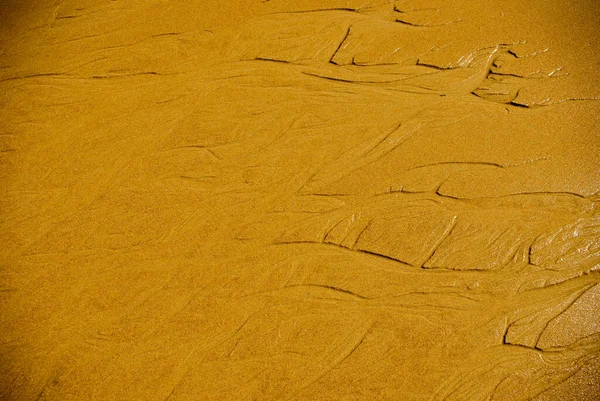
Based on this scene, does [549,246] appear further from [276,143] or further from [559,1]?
[559,1]

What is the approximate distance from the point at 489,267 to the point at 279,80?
1.92m

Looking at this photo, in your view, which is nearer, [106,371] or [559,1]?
[106,371]

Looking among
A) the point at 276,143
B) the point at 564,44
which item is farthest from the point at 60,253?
the point at 564,44

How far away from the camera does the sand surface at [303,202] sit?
241cm

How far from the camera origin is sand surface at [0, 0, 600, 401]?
2.41 metres

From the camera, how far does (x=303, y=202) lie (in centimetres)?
290

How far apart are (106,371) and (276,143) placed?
65.2 inches

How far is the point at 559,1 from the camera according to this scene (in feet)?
12.8

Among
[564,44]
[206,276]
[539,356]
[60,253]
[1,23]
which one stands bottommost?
[539,356]

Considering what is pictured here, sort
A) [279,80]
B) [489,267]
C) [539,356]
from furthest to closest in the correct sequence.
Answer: [279,80] → [489,267] → [539,356]

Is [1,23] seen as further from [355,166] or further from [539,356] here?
[539,356]

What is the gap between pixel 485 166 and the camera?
3016mm

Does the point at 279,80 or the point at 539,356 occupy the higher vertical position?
the point at 279,80

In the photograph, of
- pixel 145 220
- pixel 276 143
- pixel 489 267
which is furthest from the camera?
pixel 276 143
